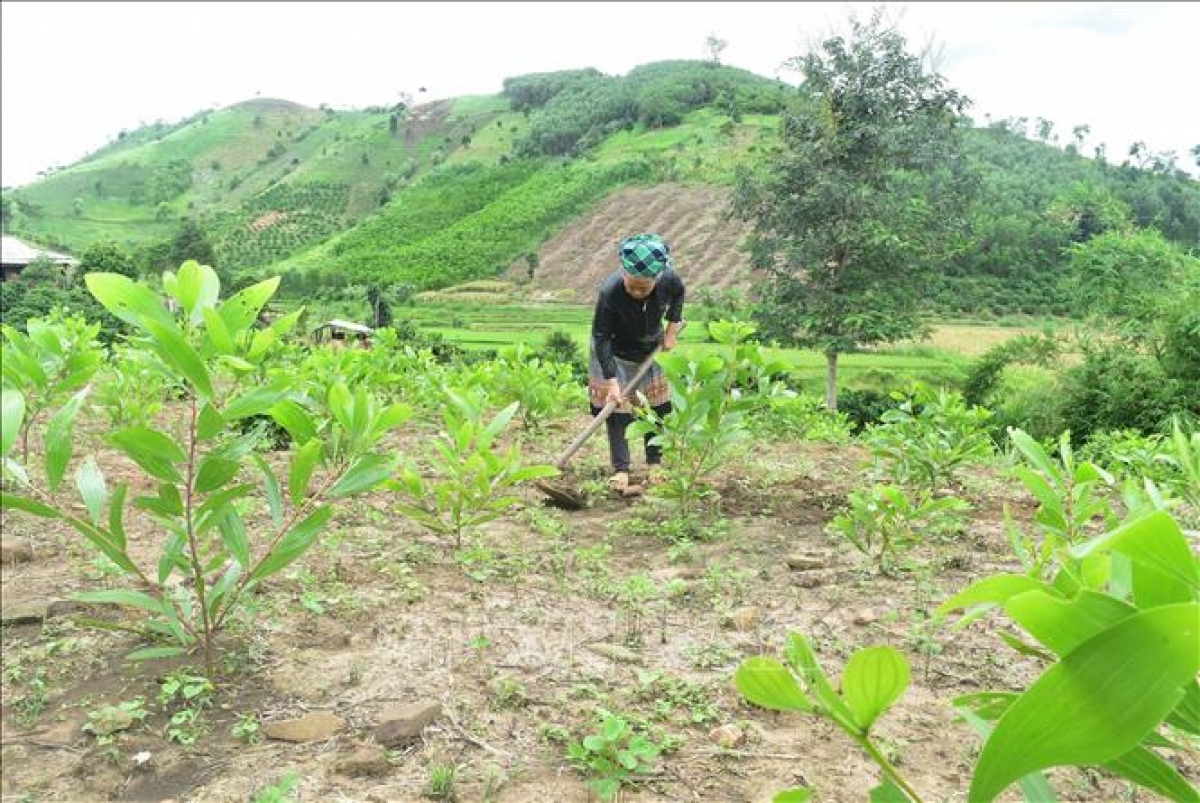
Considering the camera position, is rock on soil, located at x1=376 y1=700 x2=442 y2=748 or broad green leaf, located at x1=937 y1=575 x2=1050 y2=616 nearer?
Result: broad green leaf, located at x1=937 y1=575 x2=1050 y2=616

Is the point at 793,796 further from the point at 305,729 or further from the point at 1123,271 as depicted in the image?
the point at 1123,271

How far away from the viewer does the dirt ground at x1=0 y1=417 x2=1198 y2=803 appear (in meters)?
1.82

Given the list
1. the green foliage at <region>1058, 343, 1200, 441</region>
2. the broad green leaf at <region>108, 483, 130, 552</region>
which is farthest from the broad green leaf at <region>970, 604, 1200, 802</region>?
the green foliage at <region>1058, 343, 1200, 441</region>

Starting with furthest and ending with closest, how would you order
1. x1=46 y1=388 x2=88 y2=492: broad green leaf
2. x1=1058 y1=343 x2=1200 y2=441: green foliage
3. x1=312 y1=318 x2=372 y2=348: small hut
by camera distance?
x1=1058 y1=343 x2=1200 y2=441: green foliage < x1=312 y1=318 x2=372 y2=348: small hut < x1=46 y1=388 x2=88 y2=492: broad green leaf

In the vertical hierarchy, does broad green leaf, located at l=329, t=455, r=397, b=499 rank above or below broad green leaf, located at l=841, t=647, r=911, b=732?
below

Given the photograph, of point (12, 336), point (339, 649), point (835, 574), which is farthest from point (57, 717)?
point (835, 574)

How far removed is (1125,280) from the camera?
18.6m

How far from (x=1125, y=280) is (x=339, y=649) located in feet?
68.1

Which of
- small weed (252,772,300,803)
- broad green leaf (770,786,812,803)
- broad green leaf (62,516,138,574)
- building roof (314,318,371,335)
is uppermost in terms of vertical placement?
broad green leaf (770,786,812,803)

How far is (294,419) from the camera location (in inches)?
81.3

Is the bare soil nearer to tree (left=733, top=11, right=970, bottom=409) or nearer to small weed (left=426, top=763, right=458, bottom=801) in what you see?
tree (left=733, top=11, right=970, bottom=409)

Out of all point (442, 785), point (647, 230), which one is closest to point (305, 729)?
point (442, 785)

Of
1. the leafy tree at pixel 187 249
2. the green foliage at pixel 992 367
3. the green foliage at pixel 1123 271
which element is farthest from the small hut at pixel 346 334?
the leafy tree at pixel 187 249

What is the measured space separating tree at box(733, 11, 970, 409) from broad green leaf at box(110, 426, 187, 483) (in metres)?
19.0
